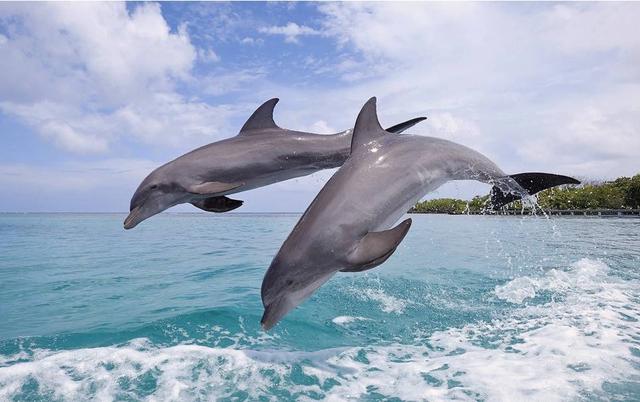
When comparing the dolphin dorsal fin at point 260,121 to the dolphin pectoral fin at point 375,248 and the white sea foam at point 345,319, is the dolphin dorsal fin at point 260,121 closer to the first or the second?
the dolphin pectoral fin at point 375,248

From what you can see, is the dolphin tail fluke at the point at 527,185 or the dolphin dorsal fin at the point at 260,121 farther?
the dolphin tail fluke at the point at 527,185

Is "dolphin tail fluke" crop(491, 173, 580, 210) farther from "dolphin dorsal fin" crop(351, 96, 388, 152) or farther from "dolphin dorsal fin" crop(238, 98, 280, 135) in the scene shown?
"dolphin dorsal fin" crop(238, 98, 280, 135)

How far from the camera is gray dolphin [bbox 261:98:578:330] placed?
4.32 metres

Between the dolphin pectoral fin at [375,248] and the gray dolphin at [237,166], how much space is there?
1417mm

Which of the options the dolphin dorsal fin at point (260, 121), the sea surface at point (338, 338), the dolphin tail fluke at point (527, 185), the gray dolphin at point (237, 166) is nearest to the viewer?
the gray dolphin at point (237, 166)

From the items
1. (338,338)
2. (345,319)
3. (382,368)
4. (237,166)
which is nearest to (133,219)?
(237,166)

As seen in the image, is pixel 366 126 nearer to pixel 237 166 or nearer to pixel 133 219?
pixel 237 166

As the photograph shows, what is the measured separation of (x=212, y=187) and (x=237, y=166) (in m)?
0.36

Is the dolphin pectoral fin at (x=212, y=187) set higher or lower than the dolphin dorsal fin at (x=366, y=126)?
lower

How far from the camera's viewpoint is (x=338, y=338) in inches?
376


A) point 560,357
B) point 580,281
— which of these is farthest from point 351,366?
point 580,281

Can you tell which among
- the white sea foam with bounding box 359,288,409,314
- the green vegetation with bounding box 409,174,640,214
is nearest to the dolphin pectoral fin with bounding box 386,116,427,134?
the white sea foam with bounding box 359,288,409,314

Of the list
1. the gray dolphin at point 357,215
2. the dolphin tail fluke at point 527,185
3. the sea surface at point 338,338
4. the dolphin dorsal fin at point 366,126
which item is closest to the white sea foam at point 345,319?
the sea surface at point 338,338

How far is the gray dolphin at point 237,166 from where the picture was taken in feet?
16.6
